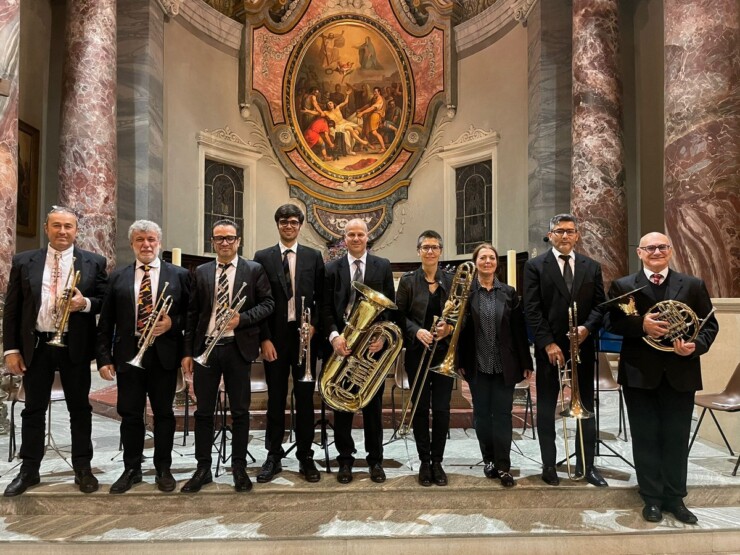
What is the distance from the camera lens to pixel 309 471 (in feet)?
13.0

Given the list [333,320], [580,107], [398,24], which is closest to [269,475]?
[333,320]

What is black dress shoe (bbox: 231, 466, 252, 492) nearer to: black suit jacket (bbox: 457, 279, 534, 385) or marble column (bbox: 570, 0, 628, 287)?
black suit jacket (bbox: 457, 279, 534, 385)

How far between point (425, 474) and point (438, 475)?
89mm

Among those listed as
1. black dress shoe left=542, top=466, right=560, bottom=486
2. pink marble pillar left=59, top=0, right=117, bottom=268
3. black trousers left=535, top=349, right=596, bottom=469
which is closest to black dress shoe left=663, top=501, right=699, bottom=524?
black trousers left=535, top=349, right=596, bottom=469

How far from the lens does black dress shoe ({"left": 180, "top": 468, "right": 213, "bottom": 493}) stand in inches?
148

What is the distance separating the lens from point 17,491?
373 centimetres

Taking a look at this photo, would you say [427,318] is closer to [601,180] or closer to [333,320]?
[333,320]

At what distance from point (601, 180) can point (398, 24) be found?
7.47 meters

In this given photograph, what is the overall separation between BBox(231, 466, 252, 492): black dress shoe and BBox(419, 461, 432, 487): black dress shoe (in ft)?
3.79

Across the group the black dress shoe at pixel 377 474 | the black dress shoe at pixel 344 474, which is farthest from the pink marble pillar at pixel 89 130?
the black dress shoe at pixel 377 474

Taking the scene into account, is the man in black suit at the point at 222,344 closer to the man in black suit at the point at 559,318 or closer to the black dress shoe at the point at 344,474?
the black dress shoe at the point at 344,474

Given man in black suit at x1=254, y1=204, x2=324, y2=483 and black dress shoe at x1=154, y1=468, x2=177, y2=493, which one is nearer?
black dress shoe at x1=154, y1=468, x2=177, y2=493

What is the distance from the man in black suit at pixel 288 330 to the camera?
3945mm

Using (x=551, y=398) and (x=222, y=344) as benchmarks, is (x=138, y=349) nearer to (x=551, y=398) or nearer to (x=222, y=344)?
(x=222, y=344)
